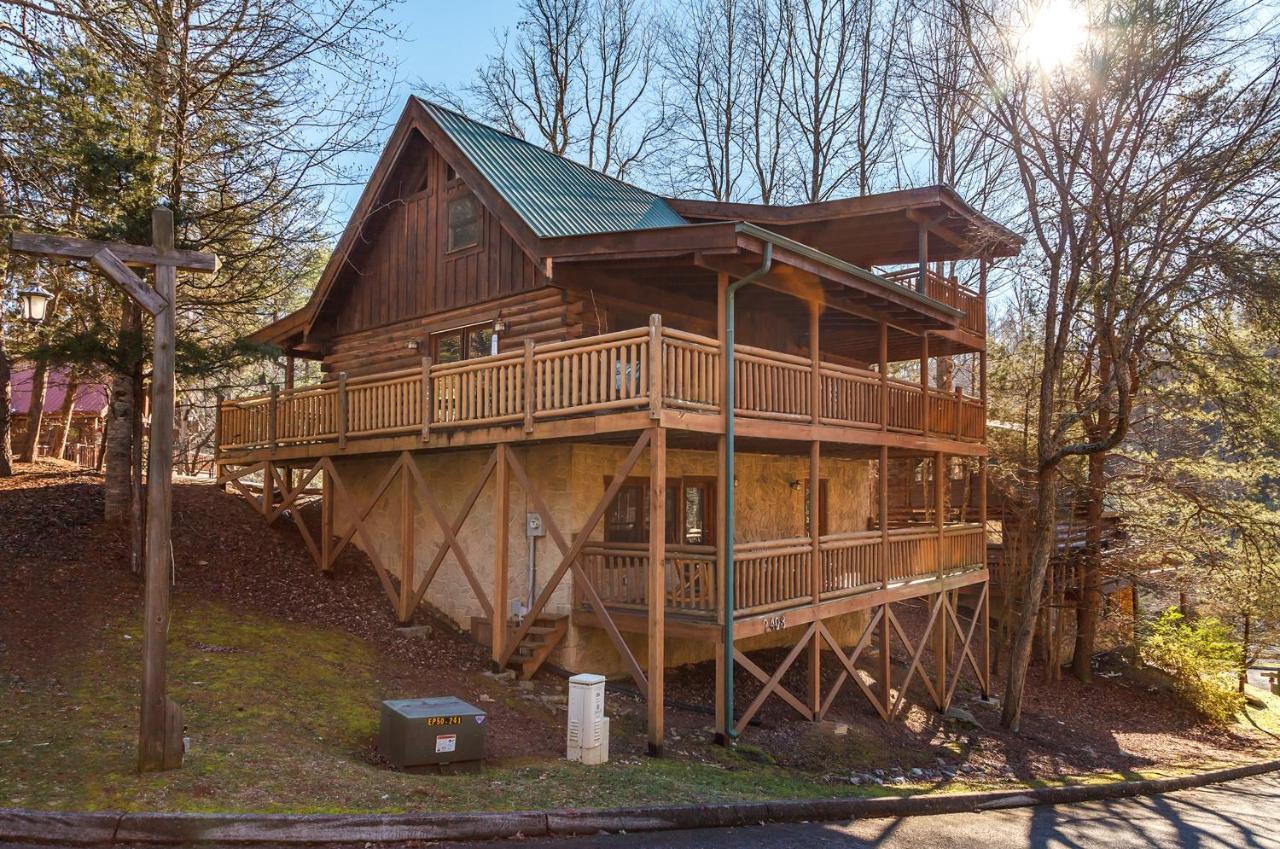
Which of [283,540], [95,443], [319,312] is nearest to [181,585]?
[283,540]

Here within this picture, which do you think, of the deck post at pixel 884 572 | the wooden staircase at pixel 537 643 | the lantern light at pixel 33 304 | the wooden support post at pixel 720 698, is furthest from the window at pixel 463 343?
the deck post at pixel 884 572

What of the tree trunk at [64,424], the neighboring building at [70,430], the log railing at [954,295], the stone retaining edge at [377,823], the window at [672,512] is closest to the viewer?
the stone retaining edge at [377,823]

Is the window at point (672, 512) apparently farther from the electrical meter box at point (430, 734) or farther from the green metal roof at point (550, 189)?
the electrical meter box at point (430, 734)

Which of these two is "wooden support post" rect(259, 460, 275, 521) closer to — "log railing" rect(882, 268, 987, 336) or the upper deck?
the upper deck

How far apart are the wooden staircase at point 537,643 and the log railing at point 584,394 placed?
10.4ft

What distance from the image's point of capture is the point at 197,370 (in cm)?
1444

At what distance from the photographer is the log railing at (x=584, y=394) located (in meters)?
11.7

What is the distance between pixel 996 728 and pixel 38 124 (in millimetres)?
18463

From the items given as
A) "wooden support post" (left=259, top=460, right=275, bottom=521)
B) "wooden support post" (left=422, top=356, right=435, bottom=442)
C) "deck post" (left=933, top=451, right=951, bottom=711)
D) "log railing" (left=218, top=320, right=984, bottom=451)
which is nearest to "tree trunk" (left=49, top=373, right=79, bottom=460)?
"wooden support post" (left=259, top=460, right=275, bottom=521)

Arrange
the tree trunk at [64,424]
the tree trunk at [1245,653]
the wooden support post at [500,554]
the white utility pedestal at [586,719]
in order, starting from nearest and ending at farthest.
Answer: the white utility pedestal at [586,719]
the wooden support post at [500,554]
the tree trunk at [1245,653]
the tree trunk at [64,424]

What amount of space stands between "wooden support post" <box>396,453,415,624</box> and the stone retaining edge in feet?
26.0

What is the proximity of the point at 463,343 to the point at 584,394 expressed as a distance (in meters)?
5.64

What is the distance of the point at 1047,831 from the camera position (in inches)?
408

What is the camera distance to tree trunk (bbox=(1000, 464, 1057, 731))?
17.1 m
